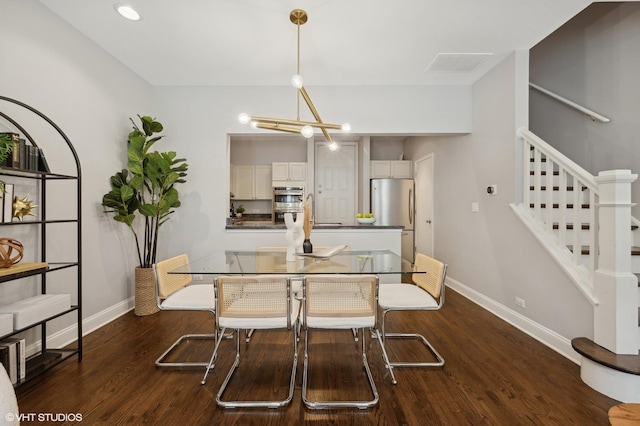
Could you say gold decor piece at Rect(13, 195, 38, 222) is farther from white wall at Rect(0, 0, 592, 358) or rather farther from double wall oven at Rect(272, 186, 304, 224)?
double wall oven at Rect(272, 186, 304, 224)

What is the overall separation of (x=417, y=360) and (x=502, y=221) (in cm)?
183

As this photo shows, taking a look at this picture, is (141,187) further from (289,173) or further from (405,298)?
(289,173)

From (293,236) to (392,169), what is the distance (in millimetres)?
4063

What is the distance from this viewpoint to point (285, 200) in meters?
6.23

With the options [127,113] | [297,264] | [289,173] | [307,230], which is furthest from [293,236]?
[289,173]

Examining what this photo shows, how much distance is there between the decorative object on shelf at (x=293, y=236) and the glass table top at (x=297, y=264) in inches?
2.8

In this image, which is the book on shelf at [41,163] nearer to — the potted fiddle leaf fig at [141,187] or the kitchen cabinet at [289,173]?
the potted fiddle leaf fig at [141,187]

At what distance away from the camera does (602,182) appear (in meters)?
2.07

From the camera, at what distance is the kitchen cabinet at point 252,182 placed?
6473mm

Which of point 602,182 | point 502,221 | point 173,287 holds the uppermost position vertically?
point 602,182

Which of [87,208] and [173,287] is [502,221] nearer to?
[173,287]

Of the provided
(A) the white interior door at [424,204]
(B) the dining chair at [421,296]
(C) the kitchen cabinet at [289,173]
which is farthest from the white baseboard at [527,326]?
(C) the kitchen cabinet at [289,173]

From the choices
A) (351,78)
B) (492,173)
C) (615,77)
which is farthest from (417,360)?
(615,77)

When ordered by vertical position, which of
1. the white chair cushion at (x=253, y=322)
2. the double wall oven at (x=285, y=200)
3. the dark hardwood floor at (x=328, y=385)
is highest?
the double wall oven at (x=285, y=200)
